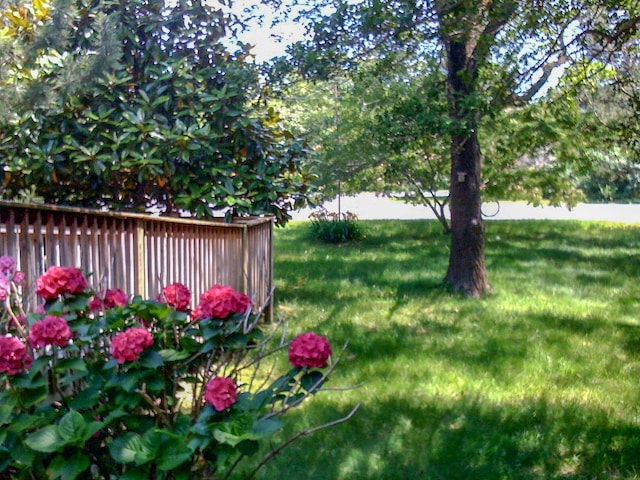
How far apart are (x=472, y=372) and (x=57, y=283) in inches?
174

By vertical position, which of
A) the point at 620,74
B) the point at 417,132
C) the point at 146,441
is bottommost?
the point at 146,441

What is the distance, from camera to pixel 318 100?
72.8 ft

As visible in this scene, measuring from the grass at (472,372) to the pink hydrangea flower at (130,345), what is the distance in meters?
1.93

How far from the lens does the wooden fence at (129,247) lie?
137 inches

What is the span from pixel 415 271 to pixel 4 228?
9.90 m

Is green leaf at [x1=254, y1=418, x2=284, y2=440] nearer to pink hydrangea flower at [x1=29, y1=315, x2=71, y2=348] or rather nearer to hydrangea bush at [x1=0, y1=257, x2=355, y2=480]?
hydrangea bush at [x1=0, y1=257, x2=355, y2=480]

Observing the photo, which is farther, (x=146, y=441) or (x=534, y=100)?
(x=534, y=100)

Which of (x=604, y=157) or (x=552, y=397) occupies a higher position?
(x=604, y=157)

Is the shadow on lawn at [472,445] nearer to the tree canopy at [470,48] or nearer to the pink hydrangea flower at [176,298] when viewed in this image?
→ the pink hydrangea flower at [176,298]

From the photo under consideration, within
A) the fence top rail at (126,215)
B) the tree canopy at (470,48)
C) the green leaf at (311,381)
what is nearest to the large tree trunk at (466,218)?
the tree canopy at (470,48)

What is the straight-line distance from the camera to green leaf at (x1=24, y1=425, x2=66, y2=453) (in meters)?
2.31

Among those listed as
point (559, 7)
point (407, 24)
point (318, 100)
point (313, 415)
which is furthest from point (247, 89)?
point (318, 100)

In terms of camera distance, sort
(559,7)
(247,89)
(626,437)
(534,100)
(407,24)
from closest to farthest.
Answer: (626,437) → (559,7) → (407,24) → (247,89) → (534,100)

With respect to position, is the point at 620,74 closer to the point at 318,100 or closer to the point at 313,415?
the point at 313,415
